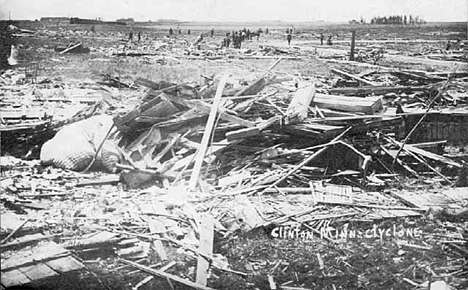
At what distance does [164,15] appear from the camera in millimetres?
3918

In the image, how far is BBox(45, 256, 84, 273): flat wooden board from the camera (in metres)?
3.55

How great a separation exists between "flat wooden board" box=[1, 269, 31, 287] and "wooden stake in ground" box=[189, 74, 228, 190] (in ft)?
4.94

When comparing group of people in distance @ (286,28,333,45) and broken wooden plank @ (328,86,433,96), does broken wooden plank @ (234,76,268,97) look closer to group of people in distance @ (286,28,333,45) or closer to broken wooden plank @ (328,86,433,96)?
group of people in distance @ (286,28,333,45)

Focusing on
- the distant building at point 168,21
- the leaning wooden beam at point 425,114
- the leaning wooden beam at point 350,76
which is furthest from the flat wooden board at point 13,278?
the leaning wooden beam at point 425,114

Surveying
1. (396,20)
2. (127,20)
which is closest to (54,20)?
(127,20)

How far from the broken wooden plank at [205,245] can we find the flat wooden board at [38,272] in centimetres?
115

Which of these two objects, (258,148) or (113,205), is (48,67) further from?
(258,148)

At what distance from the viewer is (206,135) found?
3.91m

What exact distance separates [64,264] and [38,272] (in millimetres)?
200

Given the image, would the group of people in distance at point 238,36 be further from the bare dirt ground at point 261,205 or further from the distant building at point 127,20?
the distant building at point 127,20

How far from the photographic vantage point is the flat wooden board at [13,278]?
11.6 ft

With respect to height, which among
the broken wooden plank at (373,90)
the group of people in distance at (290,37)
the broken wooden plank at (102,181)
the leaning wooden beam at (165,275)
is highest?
the group of people in distance at (290,37)

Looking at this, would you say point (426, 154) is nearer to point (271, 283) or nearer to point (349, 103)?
point (349, 103)

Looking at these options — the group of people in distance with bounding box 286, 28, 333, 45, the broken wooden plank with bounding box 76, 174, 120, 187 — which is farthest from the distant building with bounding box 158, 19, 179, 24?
the broken wooden plank with bounding box 76, 174, 120, 187
